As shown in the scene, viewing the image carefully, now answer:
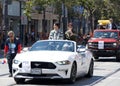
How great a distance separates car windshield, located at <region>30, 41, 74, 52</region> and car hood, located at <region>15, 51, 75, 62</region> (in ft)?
1.91

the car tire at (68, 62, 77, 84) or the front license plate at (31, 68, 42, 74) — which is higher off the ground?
the front license plate at (31, 68, 42, 74)

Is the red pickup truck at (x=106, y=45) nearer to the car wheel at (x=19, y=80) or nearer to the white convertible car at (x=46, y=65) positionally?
the white convertible car at (x=46, y=65)

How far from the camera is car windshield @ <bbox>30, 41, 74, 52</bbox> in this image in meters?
15.9

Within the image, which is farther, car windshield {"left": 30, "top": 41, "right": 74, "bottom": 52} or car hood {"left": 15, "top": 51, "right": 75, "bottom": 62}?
car windshield {"left": 30, "top": 41, "right": 74, "bottom": 52}

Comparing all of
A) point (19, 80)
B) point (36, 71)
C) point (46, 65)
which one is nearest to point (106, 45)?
point (19, 80)

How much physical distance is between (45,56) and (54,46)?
1.40 metres

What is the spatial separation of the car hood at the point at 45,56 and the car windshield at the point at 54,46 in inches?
23.0

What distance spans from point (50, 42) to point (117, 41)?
12.2m

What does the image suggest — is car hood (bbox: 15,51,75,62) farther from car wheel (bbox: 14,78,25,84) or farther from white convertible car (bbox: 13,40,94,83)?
car wheel (bbox: 14,78,25,84)

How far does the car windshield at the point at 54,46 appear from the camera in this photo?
15.9 m

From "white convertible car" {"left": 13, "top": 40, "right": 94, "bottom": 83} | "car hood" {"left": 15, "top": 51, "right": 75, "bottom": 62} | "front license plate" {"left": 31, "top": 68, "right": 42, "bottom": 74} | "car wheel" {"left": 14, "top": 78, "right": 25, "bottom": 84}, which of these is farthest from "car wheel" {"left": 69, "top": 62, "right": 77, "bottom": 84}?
"car wheel" {"left": 14, "top": 78, "right": 25, "bottom": 84}

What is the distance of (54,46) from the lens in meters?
16.0

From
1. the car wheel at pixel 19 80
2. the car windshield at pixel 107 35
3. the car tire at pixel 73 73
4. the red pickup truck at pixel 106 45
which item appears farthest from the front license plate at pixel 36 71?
the car windshield at pixel 107 35

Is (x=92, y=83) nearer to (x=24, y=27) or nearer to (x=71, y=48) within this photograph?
(x=71, y=48)
